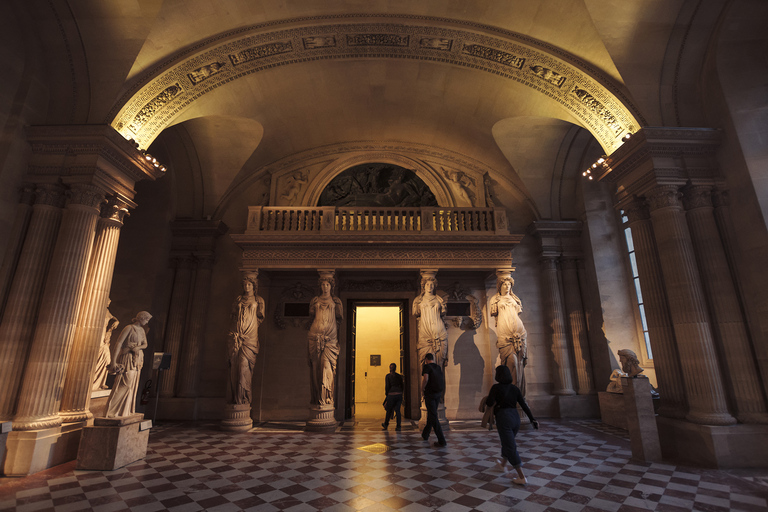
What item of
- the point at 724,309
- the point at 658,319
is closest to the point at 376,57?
the point at 658,319

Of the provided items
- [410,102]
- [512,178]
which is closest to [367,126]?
[410,102]

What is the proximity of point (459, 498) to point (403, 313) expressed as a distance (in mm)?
6030

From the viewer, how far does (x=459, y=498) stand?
145 inches

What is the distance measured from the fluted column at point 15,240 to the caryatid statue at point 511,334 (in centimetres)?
823

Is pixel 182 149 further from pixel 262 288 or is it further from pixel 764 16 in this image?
pixel 764 16

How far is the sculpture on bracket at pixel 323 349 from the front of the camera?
7.71 meters

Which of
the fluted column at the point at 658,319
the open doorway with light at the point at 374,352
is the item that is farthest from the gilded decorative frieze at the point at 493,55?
the open doorway with light at the point at 374,352

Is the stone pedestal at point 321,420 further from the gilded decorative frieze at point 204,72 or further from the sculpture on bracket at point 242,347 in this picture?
the gilded decorative frieze at point 204,72

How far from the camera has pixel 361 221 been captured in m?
8.97

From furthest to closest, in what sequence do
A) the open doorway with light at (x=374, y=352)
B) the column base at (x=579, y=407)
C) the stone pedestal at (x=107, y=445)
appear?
1. the open doorway with light at (x=374, y=352)
2. the column base at (x=579, y=407)
3. the stone pedestal at (x=107, y=445)

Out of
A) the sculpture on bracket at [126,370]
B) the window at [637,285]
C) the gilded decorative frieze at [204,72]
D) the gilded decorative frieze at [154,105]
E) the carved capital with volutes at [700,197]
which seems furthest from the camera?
the window at [637,285]

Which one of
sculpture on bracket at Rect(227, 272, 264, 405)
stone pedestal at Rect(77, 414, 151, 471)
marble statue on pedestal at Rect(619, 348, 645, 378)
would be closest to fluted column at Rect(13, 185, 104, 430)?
stone pedestal at Rect(77, 414, 151, 471)

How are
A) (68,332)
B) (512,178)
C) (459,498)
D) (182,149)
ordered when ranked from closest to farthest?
1. (459,498)
2. (68,332)
3. (182,149)
4. (512,178)

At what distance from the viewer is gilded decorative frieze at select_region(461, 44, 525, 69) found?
7.11m
